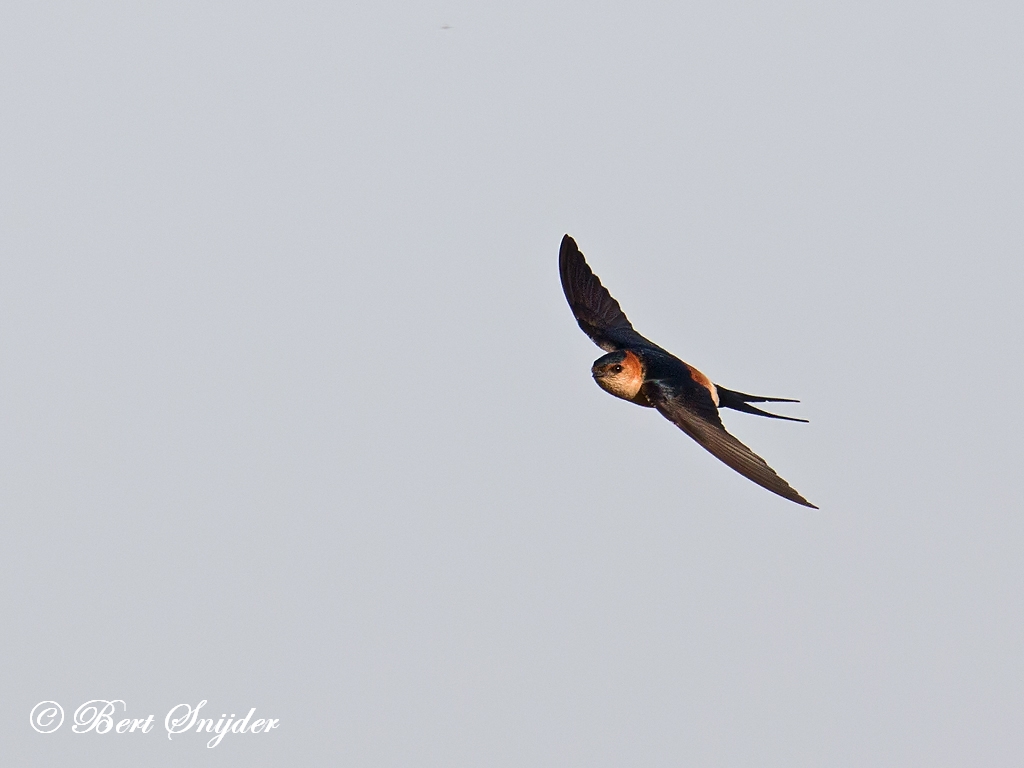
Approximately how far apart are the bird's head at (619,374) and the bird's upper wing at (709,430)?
12 cm

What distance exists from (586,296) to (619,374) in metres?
2.25

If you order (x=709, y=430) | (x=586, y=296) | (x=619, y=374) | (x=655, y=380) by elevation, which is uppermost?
(x=586, y=296)

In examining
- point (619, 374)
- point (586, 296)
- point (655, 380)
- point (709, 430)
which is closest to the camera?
point (709, 430)

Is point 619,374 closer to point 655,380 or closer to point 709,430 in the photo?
point 655,380

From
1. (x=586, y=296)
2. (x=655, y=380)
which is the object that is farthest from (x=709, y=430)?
(x=586, y=296)

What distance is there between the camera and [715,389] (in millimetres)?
13938

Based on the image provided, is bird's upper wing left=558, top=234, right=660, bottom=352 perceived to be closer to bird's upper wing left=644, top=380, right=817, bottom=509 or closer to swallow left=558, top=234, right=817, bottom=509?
swallow left=558, top=234, right=817, bottom=509

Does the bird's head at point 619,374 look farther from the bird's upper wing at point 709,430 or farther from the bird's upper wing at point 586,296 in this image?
the bird's upper wing at point 586,296

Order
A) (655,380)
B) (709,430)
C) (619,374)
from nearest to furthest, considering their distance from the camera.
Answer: (709,430), (619,374), (655,380)

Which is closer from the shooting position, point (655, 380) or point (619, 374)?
point (619, 374)

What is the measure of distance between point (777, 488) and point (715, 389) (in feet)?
8.73

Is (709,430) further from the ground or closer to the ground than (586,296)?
closer to the ground

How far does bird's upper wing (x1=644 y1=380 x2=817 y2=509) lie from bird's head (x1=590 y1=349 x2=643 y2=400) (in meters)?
0.12

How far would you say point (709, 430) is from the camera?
12430 mm
